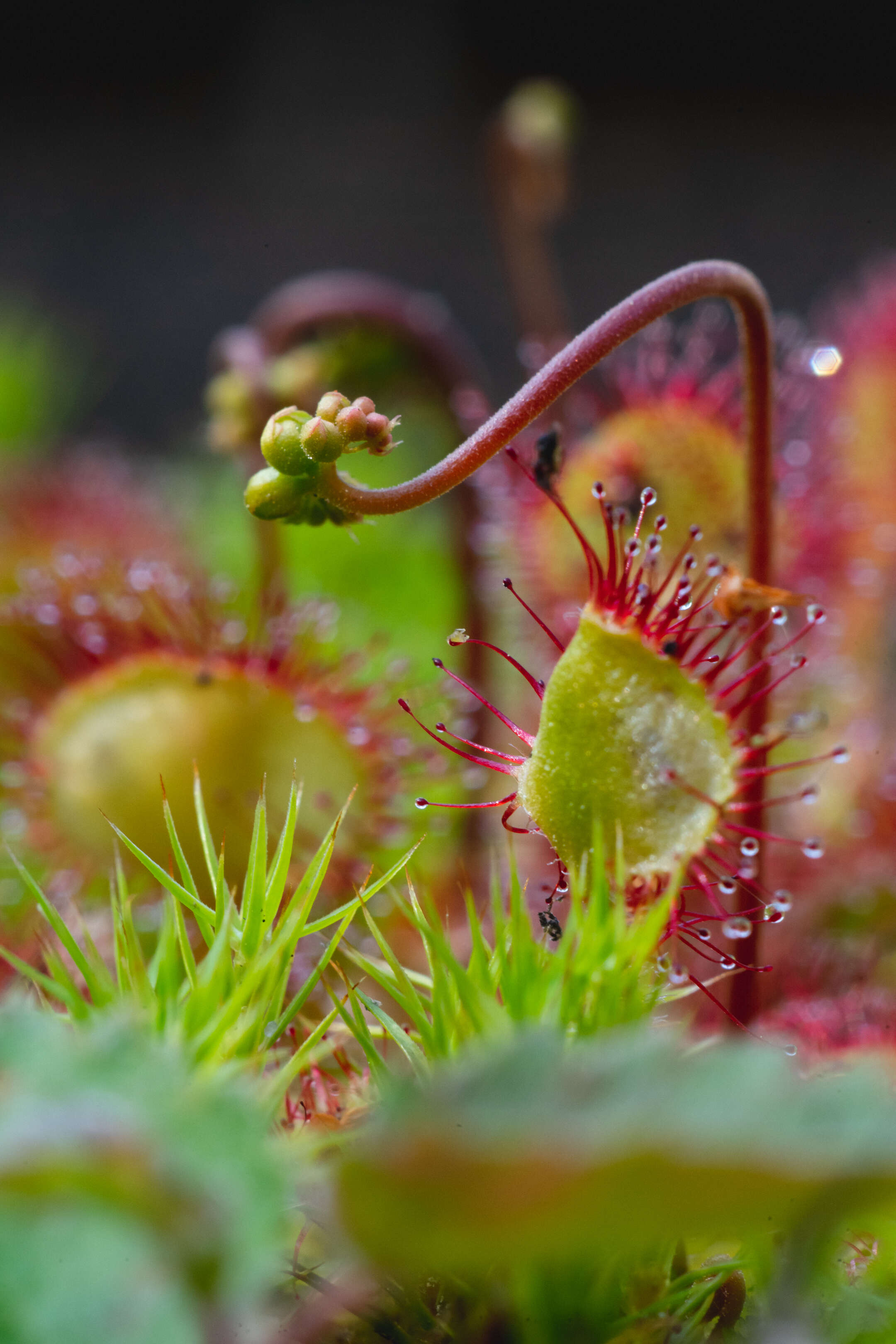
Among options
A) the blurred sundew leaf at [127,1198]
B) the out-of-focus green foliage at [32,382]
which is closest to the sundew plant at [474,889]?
the blurred sundew leaf at [127,1198]

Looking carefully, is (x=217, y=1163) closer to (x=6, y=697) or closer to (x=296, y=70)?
(x=6, y=697)

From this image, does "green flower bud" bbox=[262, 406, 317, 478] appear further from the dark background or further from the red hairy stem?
the dark background

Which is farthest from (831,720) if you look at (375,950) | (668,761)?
(668,761)

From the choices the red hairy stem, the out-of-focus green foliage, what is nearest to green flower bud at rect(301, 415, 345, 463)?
the red hairy stem

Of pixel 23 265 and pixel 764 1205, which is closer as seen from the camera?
pixel 764 1205

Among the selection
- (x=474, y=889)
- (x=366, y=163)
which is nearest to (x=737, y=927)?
(x=474, y=889)

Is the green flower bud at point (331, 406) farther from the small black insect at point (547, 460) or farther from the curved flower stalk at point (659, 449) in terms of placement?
the curved flower stalk at point (659, 449)
